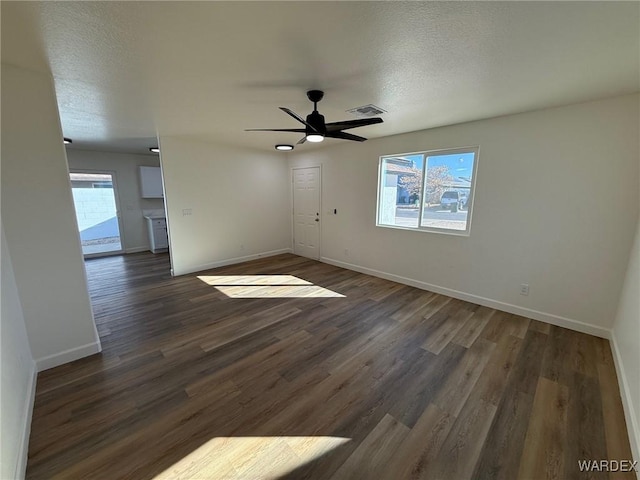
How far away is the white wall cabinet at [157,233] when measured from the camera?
21.0ft

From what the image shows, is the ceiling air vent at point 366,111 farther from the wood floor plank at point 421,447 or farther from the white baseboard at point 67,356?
the white baseboard at point 67,356

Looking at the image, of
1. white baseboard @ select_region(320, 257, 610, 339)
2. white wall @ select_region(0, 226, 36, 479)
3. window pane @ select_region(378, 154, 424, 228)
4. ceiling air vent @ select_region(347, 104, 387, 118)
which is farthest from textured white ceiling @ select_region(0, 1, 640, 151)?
white baseboard @ select_region(320, 257, 610, 339)

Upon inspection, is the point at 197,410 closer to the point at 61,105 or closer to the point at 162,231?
the point at 61,105

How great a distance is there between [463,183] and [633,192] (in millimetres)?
1543

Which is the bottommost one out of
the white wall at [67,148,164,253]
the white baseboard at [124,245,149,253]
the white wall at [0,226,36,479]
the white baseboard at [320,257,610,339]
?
the white baseboard at [124,245,149,253]

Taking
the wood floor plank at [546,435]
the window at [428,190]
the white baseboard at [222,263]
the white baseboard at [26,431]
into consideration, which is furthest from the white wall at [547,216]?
the white baseboard at [26,431]

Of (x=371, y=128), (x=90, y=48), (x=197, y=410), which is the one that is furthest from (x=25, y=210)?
(x=371, y=128)

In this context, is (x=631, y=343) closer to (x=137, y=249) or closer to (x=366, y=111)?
(x=366, y=111)

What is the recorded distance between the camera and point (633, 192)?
2.46 metres

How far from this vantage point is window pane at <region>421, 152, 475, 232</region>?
354 centimetres

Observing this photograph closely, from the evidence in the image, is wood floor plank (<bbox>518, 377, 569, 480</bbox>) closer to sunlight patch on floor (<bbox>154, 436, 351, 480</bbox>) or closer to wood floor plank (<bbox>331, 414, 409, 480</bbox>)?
wood floor plank (<bbox>331, 414, 409, 480</bbox>)

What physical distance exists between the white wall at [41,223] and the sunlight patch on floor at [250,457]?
1.76 metres

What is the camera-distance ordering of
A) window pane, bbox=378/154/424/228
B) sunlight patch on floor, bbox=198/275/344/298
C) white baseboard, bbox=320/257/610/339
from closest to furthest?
white baseboard, bbox=320/257/610/339 < sunlight patch on floor, bbox=198/275/344/298 < window pane, bbox=378/154/424/228

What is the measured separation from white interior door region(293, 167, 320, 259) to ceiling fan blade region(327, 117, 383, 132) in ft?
9.50
